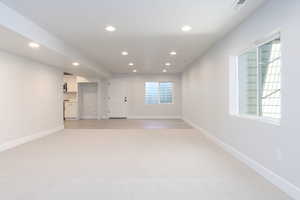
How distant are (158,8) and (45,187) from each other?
279 centimetres

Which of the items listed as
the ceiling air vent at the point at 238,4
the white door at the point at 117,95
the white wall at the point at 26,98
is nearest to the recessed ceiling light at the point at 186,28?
the ceiling air vent at the point at 238,4

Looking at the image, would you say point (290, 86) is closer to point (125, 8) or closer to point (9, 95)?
point (125, 8)

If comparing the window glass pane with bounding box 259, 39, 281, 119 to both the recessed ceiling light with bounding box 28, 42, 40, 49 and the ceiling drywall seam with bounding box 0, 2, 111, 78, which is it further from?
the recessed ceiling light with bounding box 28, 42, 40, 49

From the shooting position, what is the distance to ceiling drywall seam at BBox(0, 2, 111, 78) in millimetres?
2888

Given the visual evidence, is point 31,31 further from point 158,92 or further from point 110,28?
point 158,92

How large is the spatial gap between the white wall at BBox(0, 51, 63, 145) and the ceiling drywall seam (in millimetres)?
1161

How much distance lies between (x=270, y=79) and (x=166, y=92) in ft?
26.1

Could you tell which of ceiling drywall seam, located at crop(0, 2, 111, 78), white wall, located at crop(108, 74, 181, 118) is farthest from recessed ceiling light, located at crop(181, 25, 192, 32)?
white wall, located at crop(108, 74, 181, 118)

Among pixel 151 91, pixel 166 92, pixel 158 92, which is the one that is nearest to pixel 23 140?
pixel 151 91

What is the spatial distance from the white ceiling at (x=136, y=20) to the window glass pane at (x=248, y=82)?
0.66m

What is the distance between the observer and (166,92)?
1093 centimetres

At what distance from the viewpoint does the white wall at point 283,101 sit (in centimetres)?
222

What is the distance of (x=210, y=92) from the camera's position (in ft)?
17.6

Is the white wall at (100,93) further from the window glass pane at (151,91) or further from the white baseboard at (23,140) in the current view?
the white baseboard at (23,140)
